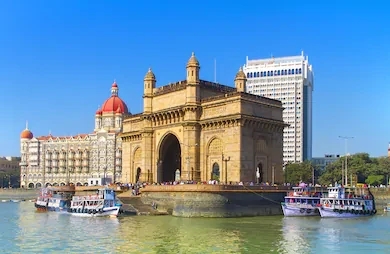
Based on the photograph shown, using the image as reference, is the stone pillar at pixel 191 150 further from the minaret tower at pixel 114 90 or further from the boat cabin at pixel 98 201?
the minaret tower at pixel 114 90

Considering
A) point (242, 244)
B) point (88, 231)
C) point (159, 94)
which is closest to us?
point (242, 244)

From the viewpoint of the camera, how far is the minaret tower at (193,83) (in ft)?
196

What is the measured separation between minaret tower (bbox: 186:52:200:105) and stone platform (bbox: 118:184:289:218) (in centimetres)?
1074

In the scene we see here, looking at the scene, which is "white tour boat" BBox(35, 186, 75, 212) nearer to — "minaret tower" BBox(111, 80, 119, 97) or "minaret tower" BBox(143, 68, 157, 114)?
"minaret tower" BBox(143, 68, 157, 114)

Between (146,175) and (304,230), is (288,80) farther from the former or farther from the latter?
(304,230)

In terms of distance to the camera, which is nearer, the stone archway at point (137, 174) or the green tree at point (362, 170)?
the stone archway at point (137, 174)

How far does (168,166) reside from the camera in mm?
70000

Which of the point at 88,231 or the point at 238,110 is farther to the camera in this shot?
the point at 238,110

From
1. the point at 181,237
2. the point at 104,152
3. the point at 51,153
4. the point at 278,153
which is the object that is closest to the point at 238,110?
the point at 278,153

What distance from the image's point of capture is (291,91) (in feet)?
453

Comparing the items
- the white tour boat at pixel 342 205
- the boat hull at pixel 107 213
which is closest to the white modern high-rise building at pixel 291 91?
the white tour boat at pixel 342 205

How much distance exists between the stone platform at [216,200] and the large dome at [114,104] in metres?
75.8

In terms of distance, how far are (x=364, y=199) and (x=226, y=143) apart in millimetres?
15894

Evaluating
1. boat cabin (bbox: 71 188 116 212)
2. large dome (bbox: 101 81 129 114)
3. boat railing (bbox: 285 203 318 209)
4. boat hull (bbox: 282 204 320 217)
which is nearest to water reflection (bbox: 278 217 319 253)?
boat hull (bbox: 282 204 320 217)
